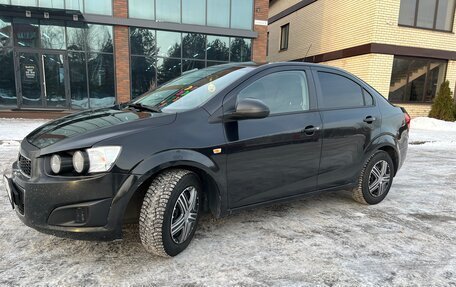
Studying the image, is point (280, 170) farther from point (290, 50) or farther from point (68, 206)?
point (290, 50)

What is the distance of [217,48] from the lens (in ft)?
50.0

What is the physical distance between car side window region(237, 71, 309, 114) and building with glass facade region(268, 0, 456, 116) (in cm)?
1093

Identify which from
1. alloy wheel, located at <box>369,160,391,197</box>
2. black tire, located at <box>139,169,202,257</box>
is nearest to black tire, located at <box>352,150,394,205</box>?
alloy wheel, located at <box>369,160,391,197</box>

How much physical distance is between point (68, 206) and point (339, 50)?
52.7 ft

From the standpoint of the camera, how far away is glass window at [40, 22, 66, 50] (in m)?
13.3

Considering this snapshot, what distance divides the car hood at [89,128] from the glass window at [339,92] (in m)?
1.84

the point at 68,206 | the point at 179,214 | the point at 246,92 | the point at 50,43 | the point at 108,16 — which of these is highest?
the point at 108,16

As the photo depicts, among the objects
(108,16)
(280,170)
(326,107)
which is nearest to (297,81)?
(326,107)

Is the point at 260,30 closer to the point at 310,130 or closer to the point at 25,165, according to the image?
the point at 310,130

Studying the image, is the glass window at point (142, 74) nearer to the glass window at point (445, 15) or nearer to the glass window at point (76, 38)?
the glass window at point (76, 38)

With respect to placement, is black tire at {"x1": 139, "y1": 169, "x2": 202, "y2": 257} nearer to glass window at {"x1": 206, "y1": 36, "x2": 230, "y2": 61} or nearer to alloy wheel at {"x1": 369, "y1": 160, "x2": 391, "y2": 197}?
alloy wheel at {"x1": 369, "y1": 160, "x2": 391, "y2": 197}

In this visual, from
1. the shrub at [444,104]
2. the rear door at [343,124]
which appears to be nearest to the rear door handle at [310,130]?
the rear door at [343,124]

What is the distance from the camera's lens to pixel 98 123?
2705 mm

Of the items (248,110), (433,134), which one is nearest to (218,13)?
(433,134)
